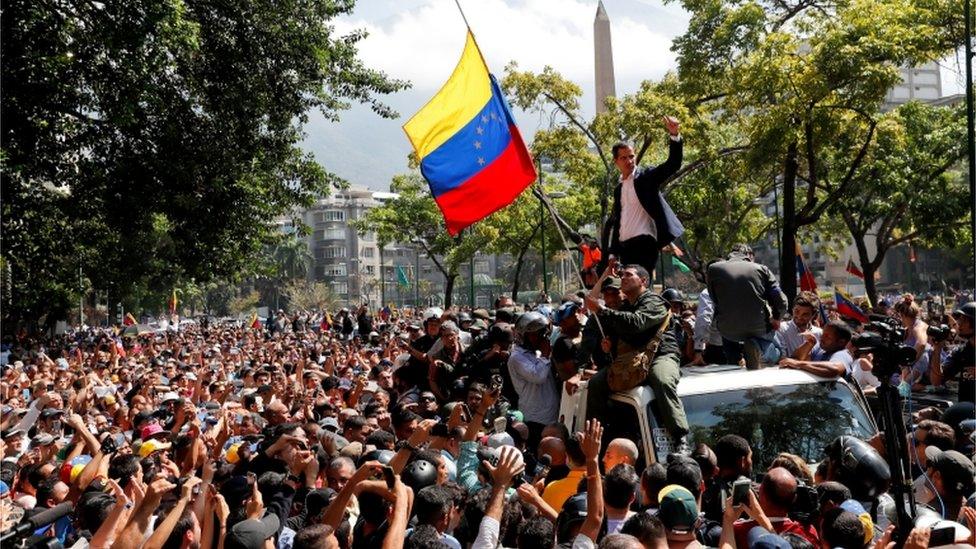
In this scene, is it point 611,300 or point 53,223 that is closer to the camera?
point 611,300

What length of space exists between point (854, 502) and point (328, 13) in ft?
58.5

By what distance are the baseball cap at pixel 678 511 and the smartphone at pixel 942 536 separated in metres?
0.88

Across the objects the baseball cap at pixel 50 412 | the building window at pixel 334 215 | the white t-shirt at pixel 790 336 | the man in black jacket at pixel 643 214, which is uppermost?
the building window at pixel 334 215

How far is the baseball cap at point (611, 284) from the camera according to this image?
6.86m

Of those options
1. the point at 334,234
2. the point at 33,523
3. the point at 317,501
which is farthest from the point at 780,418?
the point at 334,234

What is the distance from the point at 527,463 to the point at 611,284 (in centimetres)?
128

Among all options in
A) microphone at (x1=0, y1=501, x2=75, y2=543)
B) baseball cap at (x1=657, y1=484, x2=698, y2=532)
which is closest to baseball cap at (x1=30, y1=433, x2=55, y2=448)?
microphone at (x1=0, y1=501, x2=75, y2=543)

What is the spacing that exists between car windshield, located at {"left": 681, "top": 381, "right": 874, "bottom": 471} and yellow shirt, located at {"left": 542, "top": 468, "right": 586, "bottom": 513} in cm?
71

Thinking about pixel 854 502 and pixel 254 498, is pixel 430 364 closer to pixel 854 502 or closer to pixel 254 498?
pixel 254 498

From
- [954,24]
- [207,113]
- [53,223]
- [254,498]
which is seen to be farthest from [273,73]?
[254,498]

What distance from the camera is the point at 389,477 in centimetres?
508

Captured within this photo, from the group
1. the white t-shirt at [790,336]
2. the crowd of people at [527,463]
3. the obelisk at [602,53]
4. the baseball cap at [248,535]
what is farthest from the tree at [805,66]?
the obelisk at [602,53]

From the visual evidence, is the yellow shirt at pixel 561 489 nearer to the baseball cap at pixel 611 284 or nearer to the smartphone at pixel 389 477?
the smartphone at pixel 389 477

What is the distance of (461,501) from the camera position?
519 centimetres
